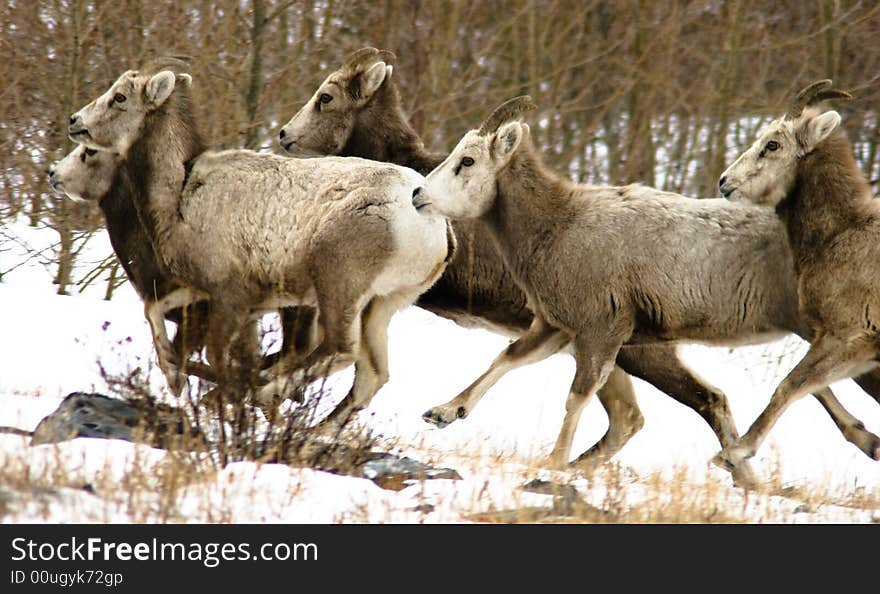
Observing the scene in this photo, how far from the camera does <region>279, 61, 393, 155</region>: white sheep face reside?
10305 millimetres

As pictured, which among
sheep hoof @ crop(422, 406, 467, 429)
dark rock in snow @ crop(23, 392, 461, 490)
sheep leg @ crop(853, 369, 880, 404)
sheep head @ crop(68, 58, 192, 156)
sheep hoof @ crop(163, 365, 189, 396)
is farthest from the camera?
sheep head @ crop(68, 58, 192, 156)

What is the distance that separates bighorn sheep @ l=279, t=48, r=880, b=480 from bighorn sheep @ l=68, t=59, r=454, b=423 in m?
0.76

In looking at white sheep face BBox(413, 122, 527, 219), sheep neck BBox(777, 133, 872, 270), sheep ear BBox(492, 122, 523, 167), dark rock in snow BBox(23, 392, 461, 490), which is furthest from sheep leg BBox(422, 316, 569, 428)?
sheep neck BBox(777, 133, 872, 270)

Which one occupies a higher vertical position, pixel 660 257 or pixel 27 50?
pixel 27 50

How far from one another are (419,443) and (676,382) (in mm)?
1750

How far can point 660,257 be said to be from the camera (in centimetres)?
831

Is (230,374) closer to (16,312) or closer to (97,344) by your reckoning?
(97,344)

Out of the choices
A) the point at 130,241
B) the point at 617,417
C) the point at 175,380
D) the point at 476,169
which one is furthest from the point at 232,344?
the point at 617,417

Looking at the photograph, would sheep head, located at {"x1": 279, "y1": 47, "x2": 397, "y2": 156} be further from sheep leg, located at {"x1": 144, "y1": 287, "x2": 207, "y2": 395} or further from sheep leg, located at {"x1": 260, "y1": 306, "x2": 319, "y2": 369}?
sheep leg, located at {"x1": 144, "y1": 287, "x2": 207, "y2": 395}

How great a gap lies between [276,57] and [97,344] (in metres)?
4.52

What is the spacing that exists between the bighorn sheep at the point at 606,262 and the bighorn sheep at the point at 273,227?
36cm

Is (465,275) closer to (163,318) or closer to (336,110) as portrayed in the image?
(336,110)

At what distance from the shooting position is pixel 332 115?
10344mm
